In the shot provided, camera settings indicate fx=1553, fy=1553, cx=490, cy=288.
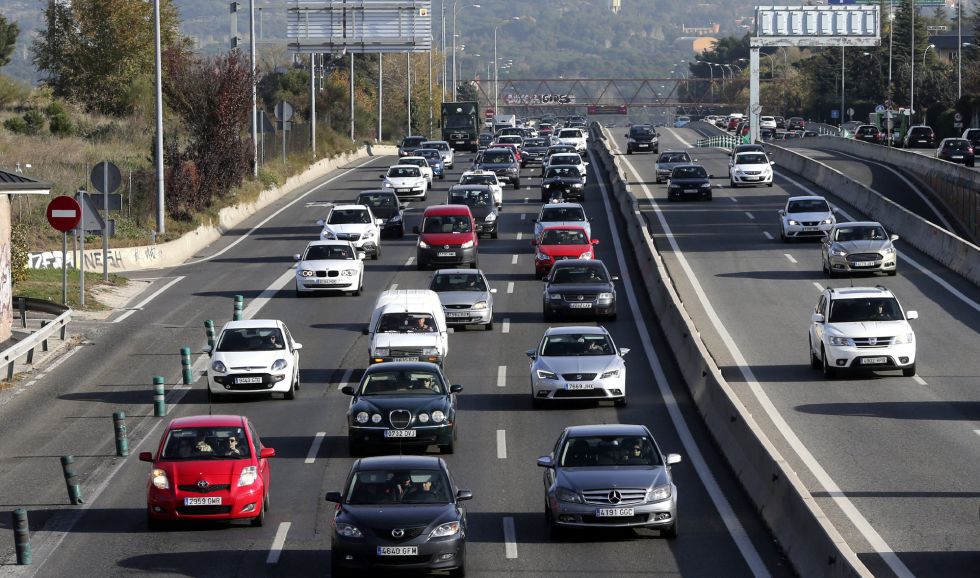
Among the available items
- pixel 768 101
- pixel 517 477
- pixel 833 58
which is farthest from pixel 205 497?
pixel 768 101

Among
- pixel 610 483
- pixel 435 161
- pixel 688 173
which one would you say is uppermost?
pixel 435 161

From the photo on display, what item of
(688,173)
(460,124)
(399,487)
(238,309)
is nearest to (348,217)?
(238,309)

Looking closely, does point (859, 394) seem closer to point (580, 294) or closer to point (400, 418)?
point (400, 418)

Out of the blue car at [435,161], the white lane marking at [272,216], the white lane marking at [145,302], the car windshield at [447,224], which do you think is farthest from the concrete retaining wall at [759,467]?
the blue car at [435,161]

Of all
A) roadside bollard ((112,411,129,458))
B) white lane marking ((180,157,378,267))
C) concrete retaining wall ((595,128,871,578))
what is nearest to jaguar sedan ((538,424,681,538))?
concrete retaining wall ((595,128,871,578))

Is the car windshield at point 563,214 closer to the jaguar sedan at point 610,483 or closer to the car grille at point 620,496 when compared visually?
the jaguar sedan at point 610,483

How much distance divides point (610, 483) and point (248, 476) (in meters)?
4.49

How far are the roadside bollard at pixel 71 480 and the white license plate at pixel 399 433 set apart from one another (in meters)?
4.51

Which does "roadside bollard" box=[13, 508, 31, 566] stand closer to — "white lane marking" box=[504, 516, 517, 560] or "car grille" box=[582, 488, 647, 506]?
"white lane marking" box=[504, 516, 517, 560]

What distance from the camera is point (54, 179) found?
56625 millimetres

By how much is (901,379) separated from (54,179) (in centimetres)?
3685

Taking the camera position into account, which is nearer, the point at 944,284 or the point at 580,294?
the point at 580,294

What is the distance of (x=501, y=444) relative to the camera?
23.8 m

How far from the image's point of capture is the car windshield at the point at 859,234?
42.0 m
